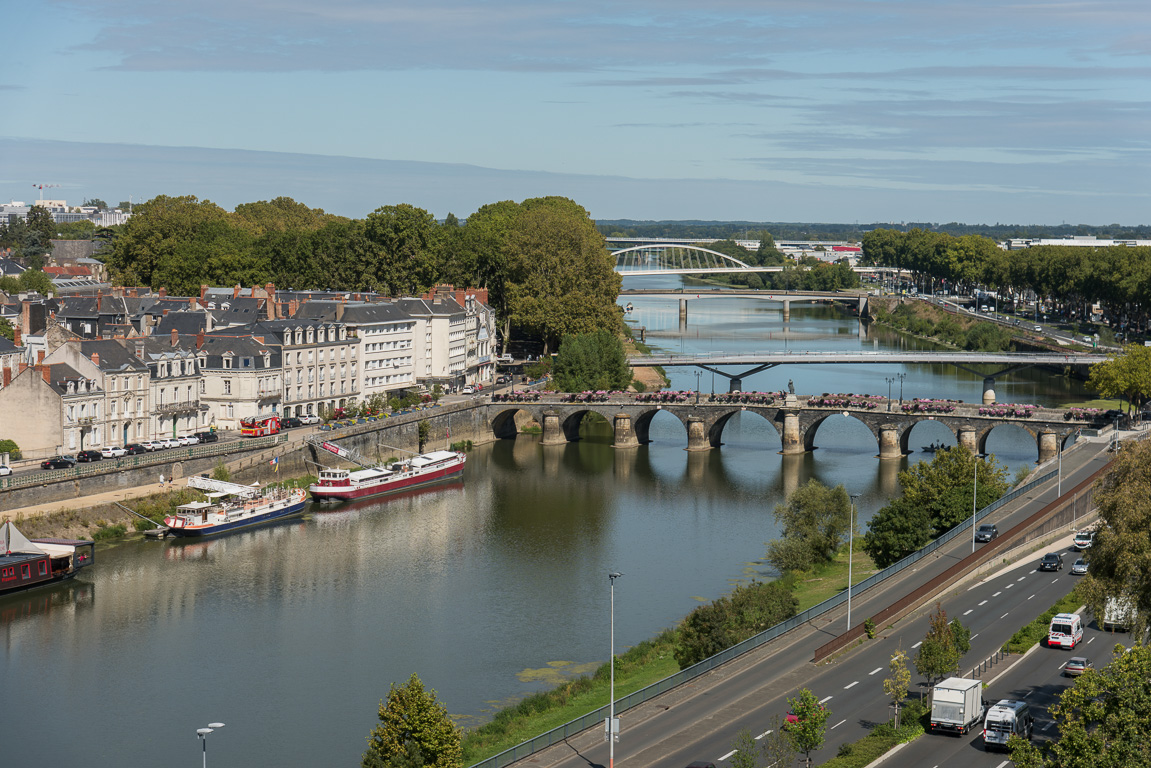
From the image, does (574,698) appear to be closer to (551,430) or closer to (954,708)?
(954,708)

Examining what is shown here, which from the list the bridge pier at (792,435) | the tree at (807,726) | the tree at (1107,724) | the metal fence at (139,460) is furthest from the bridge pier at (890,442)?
the tree at (1107,724)

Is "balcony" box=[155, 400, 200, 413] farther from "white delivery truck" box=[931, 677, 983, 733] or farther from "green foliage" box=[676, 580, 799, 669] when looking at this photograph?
"white delivery truck" box=[931, 677, 983, 733]

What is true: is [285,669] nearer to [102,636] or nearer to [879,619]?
[102,636]

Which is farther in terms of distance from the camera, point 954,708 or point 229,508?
point 229,508

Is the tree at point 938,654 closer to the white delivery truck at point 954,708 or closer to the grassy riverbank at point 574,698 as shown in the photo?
the white delivery truck at point 954,708

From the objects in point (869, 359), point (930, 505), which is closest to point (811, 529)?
point (930, 505)

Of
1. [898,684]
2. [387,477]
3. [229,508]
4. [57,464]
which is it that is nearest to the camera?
[898,684]

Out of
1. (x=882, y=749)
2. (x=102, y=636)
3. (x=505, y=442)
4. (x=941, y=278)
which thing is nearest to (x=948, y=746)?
(x=882, y=749)
